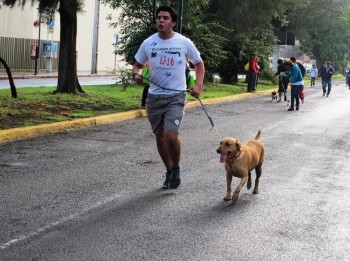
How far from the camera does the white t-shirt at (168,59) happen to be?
21.6 feet

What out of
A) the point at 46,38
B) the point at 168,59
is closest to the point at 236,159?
the point at 168,59

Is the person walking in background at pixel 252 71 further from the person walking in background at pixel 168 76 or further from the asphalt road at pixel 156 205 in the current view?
the person walking in background at pixel 168 76

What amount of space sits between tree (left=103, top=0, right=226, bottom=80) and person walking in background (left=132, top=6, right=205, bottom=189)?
14.2 meters

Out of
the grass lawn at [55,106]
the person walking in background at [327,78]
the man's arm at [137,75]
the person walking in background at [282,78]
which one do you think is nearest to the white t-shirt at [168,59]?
the man's arm at [137,75]

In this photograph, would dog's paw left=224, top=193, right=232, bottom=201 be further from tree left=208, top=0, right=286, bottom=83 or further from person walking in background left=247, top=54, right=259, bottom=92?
tree left=208, top=0, right=286, bottom=83

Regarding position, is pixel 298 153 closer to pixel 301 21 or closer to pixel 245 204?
pixel 245 204

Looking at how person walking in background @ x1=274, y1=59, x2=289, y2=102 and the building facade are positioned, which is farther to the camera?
the building facade

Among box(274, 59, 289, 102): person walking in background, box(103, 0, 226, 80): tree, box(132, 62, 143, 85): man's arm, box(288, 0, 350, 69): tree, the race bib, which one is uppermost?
box(288, 0, 350, 69): tree

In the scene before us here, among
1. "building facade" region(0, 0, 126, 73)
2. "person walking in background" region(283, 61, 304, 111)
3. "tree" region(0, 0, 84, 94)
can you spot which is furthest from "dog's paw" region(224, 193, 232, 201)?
"building facade" region(0, 0, 126, 73)

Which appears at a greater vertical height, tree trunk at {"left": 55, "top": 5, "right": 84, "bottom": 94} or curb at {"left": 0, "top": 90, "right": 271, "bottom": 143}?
tree trunk at {"left": 55, "top": 5, "right": 84, "bottom": 94}

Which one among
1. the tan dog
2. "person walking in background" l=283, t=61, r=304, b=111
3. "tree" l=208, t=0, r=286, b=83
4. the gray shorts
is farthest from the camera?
"tree" l=208, t=0, r=286, b=83

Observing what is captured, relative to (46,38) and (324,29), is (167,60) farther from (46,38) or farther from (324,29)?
(324,29)

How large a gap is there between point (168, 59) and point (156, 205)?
5.16 ft

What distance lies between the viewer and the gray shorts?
6680 millimetres
